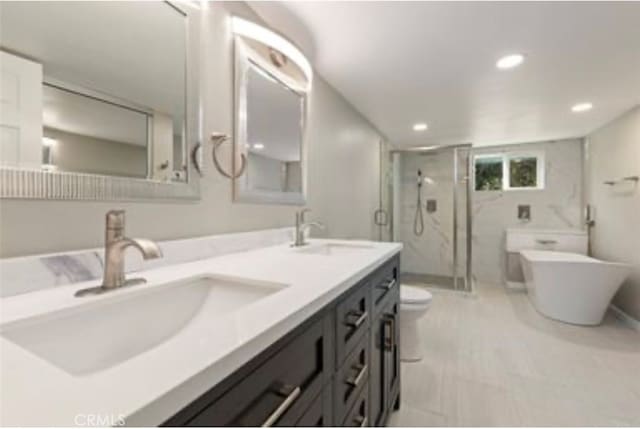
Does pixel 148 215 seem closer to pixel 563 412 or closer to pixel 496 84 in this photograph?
pixel 563 412

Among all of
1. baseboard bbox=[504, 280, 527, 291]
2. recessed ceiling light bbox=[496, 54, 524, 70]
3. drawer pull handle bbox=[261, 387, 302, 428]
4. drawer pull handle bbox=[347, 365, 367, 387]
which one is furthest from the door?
baseboard bbox=[504, 280, 527, 291]

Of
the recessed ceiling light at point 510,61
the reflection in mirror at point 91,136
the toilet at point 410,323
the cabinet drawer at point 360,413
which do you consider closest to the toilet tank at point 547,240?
the toilet at point 410,323

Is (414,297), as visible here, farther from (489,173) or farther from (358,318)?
(489,173)

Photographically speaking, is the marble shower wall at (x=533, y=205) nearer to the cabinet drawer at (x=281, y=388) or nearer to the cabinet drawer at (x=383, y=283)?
the cabinet drawer at (x=383, y=283)

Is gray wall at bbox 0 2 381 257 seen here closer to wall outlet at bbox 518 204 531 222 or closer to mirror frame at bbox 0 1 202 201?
mirror frame at bbox 0 1 202 201

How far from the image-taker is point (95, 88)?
2.98ft

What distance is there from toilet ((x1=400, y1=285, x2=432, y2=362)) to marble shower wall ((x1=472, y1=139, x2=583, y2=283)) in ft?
9.26

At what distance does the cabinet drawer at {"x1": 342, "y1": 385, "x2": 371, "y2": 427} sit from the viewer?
0.93 m

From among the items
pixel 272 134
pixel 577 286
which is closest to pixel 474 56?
pixel 272 134

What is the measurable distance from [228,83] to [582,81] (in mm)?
2523

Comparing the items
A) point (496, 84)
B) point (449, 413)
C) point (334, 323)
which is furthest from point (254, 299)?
point (496, 84)

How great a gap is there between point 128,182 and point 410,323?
1.96 meters

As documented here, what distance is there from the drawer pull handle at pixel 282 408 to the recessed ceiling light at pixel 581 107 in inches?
135

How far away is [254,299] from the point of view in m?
0.84
